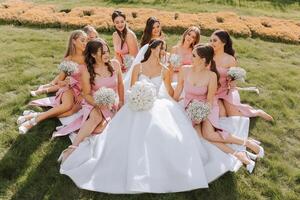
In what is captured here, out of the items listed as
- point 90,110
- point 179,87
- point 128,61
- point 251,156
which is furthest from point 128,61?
point 251,156

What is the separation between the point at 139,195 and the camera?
6.24 meters

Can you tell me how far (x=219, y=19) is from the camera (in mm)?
14219

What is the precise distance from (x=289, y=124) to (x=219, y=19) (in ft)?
22.1

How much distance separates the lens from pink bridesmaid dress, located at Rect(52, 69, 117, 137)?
7.58m

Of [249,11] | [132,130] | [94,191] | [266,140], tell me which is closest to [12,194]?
[94,191]

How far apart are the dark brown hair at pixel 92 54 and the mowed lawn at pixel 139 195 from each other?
4.55ft

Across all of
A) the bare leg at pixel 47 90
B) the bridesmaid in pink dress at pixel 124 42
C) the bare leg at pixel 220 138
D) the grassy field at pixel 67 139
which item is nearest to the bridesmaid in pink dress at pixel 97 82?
the grassy field at pixel 67 139

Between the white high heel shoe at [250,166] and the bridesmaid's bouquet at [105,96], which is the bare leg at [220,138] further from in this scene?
the bridesmaid's bouquet at [105,96]

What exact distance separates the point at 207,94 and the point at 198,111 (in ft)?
1.90

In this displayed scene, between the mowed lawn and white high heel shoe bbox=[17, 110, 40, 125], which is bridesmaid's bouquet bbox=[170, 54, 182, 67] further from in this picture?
white high heel shoe bbox=[17, 110, 40, 125]

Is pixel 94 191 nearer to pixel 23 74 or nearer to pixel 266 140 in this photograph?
pixel 266 140

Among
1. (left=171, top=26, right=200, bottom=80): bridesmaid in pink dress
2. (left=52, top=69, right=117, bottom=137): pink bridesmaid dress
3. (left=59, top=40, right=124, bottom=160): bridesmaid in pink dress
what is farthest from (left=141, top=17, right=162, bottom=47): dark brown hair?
(left=52, top=69, right=117, bottom=137): pink bridesmaid dress

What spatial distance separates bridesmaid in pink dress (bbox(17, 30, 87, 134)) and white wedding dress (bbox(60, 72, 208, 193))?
4.67 ft

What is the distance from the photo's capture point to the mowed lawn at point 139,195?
6418 mm
